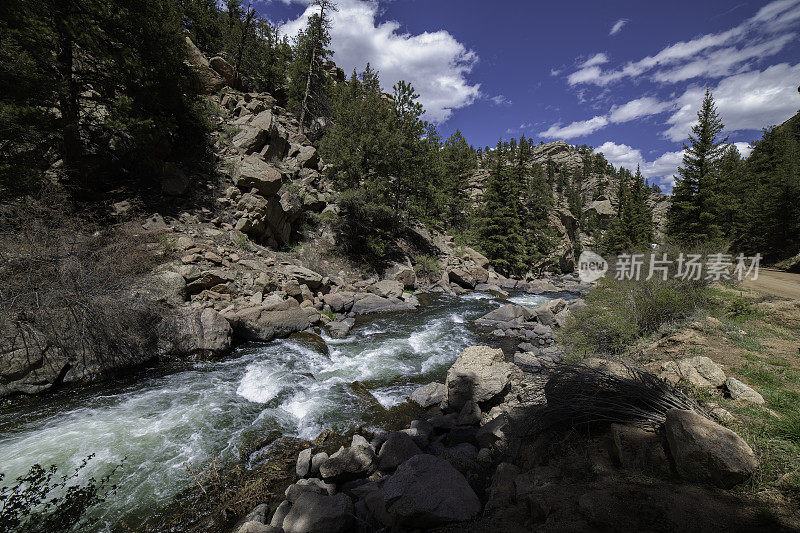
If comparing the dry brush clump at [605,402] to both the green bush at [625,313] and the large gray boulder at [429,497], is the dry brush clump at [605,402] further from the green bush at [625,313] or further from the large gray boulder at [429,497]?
the green bush at [625,313]

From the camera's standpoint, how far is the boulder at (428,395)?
722 cm

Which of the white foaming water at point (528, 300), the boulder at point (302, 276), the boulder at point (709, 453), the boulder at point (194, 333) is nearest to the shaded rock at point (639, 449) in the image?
the boulder at point (709, 453)

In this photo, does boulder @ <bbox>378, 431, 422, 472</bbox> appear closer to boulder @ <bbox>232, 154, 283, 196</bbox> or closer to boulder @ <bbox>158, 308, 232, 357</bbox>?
boulder @ <bbox>158, 308, 232, 357</bbox>

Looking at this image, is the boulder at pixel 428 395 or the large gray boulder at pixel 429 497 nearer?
the large gray boulder at pixel 429 497

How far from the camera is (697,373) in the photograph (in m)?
4.71

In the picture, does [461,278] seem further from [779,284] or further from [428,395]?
[779,284]

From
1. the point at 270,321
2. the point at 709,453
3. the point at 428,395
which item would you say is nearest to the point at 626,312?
the point at 428,395

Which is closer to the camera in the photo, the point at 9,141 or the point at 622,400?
the point at 622,400

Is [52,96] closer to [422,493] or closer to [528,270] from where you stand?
[422,493]

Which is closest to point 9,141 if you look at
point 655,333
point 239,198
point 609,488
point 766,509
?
point 239,198

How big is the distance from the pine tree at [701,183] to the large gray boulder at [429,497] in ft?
86.3

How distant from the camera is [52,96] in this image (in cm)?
925

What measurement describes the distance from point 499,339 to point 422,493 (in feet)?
31.7

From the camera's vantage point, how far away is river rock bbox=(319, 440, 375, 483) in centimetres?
471
